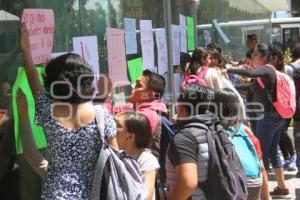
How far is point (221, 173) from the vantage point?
3.45 metres

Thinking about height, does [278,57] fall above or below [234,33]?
below

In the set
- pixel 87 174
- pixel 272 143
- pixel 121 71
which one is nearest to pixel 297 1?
pixel 272 143

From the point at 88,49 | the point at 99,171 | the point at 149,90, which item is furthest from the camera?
the point at 149,90

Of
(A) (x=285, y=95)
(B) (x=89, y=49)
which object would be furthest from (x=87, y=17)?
(A) (x=285, y=95)

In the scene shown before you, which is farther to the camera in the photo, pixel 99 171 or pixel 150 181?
Result: pixel 150 181

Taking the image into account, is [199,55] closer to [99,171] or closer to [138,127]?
[138,127]

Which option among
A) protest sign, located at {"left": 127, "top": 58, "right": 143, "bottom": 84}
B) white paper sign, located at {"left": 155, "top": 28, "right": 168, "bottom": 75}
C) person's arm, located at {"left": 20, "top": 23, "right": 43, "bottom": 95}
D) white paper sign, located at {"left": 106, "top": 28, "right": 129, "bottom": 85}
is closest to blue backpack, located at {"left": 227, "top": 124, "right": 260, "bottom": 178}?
white paper sign, located at {"left": 106, "top": 28, "right": 129, "bottom": 85}

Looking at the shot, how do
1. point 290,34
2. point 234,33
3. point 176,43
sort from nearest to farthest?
point 176,43 < point 234,33 < point 290,34

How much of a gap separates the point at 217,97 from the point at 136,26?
6.76ft

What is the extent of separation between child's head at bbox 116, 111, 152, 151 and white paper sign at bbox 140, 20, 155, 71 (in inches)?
95.9

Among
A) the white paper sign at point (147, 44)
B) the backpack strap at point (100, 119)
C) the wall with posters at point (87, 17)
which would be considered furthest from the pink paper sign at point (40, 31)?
the white paper sign at point (147, 44)

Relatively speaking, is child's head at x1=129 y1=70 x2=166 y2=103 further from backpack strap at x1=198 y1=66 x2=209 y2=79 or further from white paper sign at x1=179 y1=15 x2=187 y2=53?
white paper sign at x1=179 y1=15 x2=187 y2=53

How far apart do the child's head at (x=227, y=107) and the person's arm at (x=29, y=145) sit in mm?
1223

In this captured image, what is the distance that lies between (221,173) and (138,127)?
58 cm
